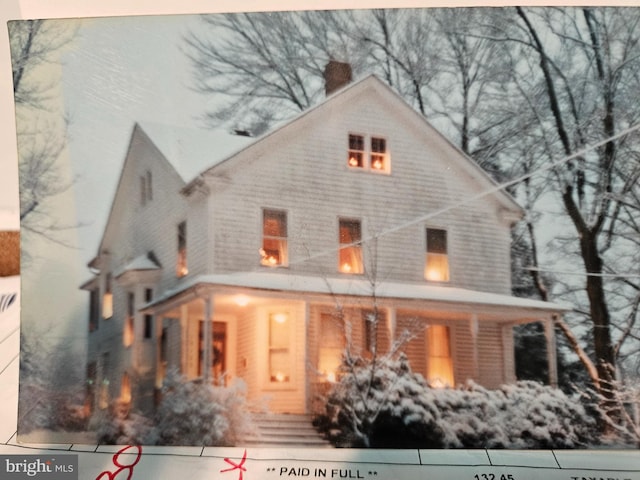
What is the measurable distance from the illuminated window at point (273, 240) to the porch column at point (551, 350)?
1236 mm

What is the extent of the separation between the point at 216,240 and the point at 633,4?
2.19 metres

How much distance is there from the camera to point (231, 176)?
14.9 feet

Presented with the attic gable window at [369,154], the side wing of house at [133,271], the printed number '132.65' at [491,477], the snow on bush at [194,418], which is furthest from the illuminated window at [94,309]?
the printed number '132.65' at [491,477]

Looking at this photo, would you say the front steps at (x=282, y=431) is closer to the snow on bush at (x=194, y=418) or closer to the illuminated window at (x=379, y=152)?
the snow on bush at (x=194, y=418)

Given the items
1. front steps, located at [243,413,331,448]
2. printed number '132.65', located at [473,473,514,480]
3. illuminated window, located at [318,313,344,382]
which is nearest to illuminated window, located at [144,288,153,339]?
front steps, located at [243,413,331,448]

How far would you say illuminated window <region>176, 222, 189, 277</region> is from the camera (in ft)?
14.8

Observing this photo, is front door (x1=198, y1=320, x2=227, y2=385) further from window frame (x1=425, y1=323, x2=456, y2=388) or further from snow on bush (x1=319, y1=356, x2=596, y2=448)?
window frame (x1=425, y1=323, x2=456, y2=388)

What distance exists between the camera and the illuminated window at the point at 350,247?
4.53 metres

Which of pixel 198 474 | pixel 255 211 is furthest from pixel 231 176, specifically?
pixel 198 474

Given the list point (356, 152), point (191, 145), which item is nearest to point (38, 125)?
point (191, 145)

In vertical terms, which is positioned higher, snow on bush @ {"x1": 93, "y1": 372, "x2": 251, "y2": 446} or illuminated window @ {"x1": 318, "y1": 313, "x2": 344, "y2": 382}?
illuminated window @ {"x1": 318, "y1": 313, "x2": 344, "y2": 382}

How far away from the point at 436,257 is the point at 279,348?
84cm

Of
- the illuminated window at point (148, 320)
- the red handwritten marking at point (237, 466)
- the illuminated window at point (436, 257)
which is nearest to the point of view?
the red handwritten marking at point (237, 466)

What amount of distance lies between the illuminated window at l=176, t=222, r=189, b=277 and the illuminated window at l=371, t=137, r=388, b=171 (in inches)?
36.9
